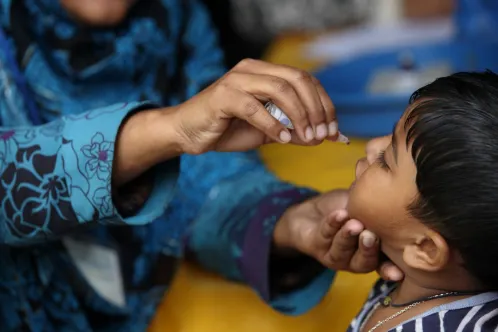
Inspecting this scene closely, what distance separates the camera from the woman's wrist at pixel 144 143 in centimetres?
72

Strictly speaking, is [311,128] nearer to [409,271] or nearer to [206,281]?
[409,271]

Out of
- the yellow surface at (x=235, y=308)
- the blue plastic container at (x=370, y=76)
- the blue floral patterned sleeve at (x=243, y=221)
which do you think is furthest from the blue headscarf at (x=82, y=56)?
the blue plastic container at (x=370, y=76)

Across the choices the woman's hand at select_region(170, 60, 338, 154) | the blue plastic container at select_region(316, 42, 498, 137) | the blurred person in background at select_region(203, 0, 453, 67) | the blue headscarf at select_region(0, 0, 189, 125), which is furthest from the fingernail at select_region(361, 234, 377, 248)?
the blurred person in background at select_region(203, 0, 453, 67)

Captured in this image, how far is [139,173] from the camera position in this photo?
2.55 ft

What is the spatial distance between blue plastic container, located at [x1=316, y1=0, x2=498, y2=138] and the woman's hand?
0.74m

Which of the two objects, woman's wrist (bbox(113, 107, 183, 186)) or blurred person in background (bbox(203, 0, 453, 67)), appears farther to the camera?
blurred person in background (bbox(203, 0, 453, 67))

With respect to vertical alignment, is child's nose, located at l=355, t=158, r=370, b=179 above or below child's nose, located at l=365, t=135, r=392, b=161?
below

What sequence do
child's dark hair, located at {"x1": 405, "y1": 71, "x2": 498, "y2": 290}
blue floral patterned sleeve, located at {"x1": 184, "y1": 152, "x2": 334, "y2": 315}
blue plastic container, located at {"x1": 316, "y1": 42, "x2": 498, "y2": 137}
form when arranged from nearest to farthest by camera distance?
child's dark hair, located at {"x1": 405, "y1": 71, "x2": 498, "y2": 290} < blue floral patterned sleeve, located at {"x1": 184, "y1": 152, "x2": 334, "y2": 315} < blue plastic container, located at {"x1": 316, "y1": 42, "x2": 498, "y2": 137}

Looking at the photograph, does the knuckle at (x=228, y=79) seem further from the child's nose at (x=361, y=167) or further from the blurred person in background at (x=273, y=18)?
the blurred person in background at (x=273, y=18)

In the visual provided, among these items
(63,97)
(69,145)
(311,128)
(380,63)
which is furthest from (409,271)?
(380,63)

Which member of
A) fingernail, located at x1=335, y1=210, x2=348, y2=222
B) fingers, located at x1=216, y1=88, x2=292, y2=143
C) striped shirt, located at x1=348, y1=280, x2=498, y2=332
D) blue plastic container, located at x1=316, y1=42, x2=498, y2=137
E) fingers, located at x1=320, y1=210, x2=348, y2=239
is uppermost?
Answer: fingers, located at x1=216, y1=88, x2=292, y2=143

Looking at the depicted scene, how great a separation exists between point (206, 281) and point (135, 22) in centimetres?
39

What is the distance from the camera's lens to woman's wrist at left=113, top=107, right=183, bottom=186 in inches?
28.4

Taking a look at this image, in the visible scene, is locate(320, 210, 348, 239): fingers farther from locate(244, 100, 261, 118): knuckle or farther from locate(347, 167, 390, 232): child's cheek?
locate(244, 100, 261, 118): knuckle
